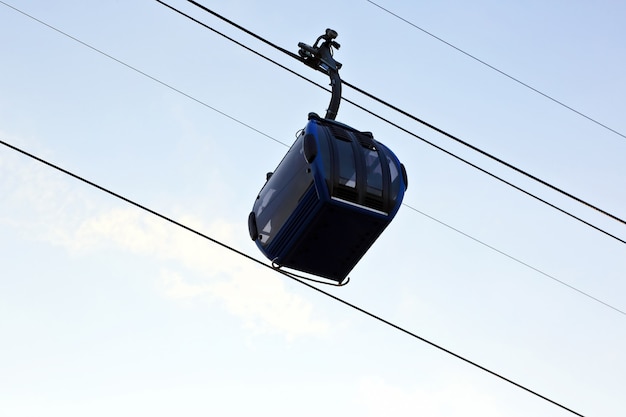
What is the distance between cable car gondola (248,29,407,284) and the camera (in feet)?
30.2

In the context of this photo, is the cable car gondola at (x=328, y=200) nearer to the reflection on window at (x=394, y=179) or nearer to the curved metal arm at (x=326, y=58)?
the reflection on window at (x=394, y=179)

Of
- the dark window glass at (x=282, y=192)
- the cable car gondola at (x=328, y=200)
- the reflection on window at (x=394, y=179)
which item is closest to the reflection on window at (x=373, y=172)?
the cable car gondola at (x=328, y=200)

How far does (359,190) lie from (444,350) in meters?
2.24

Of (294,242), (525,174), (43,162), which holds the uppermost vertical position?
(525,174)

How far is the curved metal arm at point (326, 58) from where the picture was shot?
1067 cm

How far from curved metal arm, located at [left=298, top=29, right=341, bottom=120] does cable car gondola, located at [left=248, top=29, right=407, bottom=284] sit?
0.77 metres

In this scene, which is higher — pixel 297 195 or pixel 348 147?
pixel 348 147

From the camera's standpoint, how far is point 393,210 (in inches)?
376

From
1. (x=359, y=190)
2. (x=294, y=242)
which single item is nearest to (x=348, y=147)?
(x=359, y=190)

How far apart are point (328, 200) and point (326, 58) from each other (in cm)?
246

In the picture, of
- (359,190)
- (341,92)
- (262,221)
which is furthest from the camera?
(341,92)

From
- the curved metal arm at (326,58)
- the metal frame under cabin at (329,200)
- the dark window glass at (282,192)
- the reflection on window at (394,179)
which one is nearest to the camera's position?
the metal frame under cabin at (329,200)

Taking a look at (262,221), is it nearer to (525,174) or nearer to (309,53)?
(309,53)

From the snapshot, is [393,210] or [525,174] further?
[525,174]
